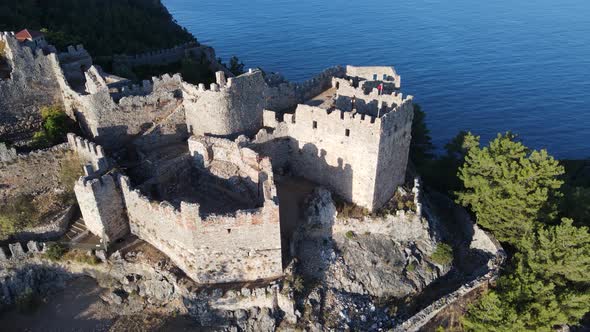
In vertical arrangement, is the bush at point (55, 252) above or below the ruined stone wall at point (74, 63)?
below

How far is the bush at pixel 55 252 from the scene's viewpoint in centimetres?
2319

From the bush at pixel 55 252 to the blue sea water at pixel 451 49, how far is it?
4517 centimetres

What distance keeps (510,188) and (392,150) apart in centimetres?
748

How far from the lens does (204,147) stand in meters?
25.8

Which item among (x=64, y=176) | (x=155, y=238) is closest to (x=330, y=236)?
(x=155, y=238)

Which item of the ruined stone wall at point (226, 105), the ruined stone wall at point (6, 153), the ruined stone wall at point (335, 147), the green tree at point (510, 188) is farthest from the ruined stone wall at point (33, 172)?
the green tree at point (510, 188)

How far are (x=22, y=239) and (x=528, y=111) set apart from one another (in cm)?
6168

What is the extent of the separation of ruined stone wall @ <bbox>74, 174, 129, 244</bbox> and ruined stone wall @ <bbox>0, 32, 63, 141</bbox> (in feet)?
22.3

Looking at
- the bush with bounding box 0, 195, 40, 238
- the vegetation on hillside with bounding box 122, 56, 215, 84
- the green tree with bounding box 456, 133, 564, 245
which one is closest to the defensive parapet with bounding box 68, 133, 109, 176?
the bush with bounding box 0, 195, 40, 238

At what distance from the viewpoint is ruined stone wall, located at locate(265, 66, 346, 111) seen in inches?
1161

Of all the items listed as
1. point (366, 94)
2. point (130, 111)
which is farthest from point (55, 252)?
point (366, 94)

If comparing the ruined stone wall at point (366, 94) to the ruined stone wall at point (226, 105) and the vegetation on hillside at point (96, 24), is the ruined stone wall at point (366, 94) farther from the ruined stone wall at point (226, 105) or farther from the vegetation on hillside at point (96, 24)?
the vegetation on hillside at point (96, 24)

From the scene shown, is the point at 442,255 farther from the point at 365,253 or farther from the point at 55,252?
the point at 55,252

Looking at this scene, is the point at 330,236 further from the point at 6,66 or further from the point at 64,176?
the point at 6,66
